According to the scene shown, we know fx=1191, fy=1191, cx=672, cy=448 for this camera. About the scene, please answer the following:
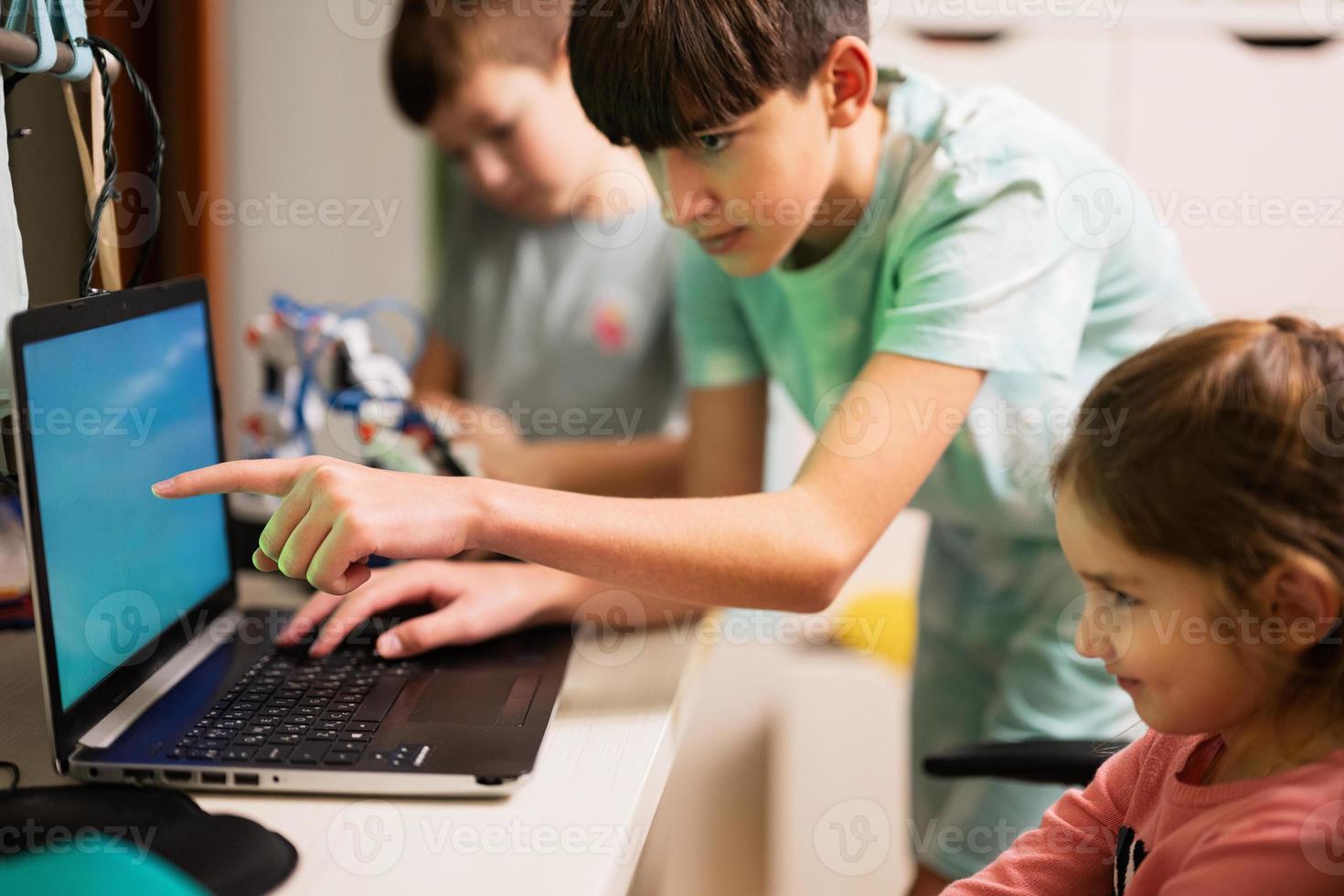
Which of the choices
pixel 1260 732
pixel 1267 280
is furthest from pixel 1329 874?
pixel 1267 280

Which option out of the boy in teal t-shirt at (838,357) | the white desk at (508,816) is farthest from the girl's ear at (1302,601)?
the white desk at (508,816)

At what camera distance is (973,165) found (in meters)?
0.93

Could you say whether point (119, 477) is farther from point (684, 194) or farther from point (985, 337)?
point (985, 337)

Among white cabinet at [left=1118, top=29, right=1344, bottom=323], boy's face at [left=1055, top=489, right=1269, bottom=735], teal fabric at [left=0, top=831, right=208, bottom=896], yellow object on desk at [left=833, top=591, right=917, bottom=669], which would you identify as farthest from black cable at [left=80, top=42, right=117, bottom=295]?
white cabinet at [left=1118, top=29, right=1344, bottom=323]

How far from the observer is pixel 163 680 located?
86cm

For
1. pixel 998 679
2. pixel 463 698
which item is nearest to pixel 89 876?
pixel 463 698

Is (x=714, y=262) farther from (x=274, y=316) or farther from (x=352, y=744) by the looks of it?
(x=352, y=744)

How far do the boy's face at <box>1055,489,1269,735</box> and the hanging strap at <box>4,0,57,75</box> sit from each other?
0.74 m

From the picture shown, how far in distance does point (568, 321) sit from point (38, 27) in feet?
3.22

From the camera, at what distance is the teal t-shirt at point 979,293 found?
2.95 feet

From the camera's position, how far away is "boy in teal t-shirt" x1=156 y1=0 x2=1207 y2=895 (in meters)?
0.78

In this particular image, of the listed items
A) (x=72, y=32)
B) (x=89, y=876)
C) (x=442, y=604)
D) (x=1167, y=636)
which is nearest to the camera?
(x=89, y=876)

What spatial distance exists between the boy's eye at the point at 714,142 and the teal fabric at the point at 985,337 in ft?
0.56

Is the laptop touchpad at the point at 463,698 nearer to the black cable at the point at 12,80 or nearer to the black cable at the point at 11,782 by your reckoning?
the black cable at the point at 11,782
